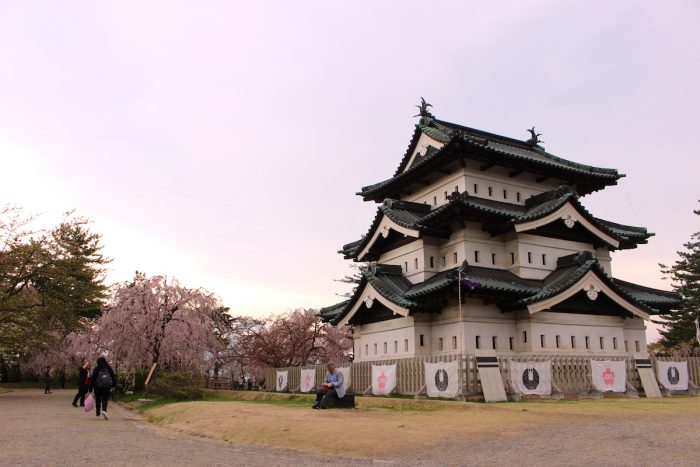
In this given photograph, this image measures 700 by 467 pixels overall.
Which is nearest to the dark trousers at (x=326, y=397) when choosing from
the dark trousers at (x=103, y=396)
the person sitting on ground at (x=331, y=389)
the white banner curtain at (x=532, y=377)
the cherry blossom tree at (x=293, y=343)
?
the person sitting on ground at (x=331, y=389)

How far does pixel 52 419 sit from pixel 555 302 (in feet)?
62.4

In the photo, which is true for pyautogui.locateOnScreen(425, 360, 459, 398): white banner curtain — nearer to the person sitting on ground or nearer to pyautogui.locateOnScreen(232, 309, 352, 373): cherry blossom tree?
the person sitting on ground

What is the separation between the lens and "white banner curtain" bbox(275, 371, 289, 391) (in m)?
32.4

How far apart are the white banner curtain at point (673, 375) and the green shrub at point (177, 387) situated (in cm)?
2045

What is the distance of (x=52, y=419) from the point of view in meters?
17.7

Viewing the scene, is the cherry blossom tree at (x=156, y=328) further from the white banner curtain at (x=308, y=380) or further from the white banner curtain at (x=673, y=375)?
the white banner curtain at (x=673, y=375)

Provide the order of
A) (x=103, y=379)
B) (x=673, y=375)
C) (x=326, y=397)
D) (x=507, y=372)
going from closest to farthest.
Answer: (x=103, y=379)
(x=326, y=397)
(x=507, y=372)
(x=673, y=375)

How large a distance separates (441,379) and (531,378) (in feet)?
10.7

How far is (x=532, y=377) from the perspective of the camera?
19531 millimetres

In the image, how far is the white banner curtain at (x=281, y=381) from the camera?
32406 millimetres

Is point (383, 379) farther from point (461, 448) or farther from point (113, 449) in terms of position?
point (113, 449)

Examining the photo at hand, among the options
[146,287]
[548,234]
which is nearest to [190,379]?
[146,287]

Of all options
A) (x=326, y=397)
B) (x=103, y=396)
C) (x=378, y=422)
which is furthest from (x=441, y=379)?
(x=103, y=396)

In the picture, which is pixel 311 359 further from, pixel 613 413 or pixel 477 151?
pixel 613 413
